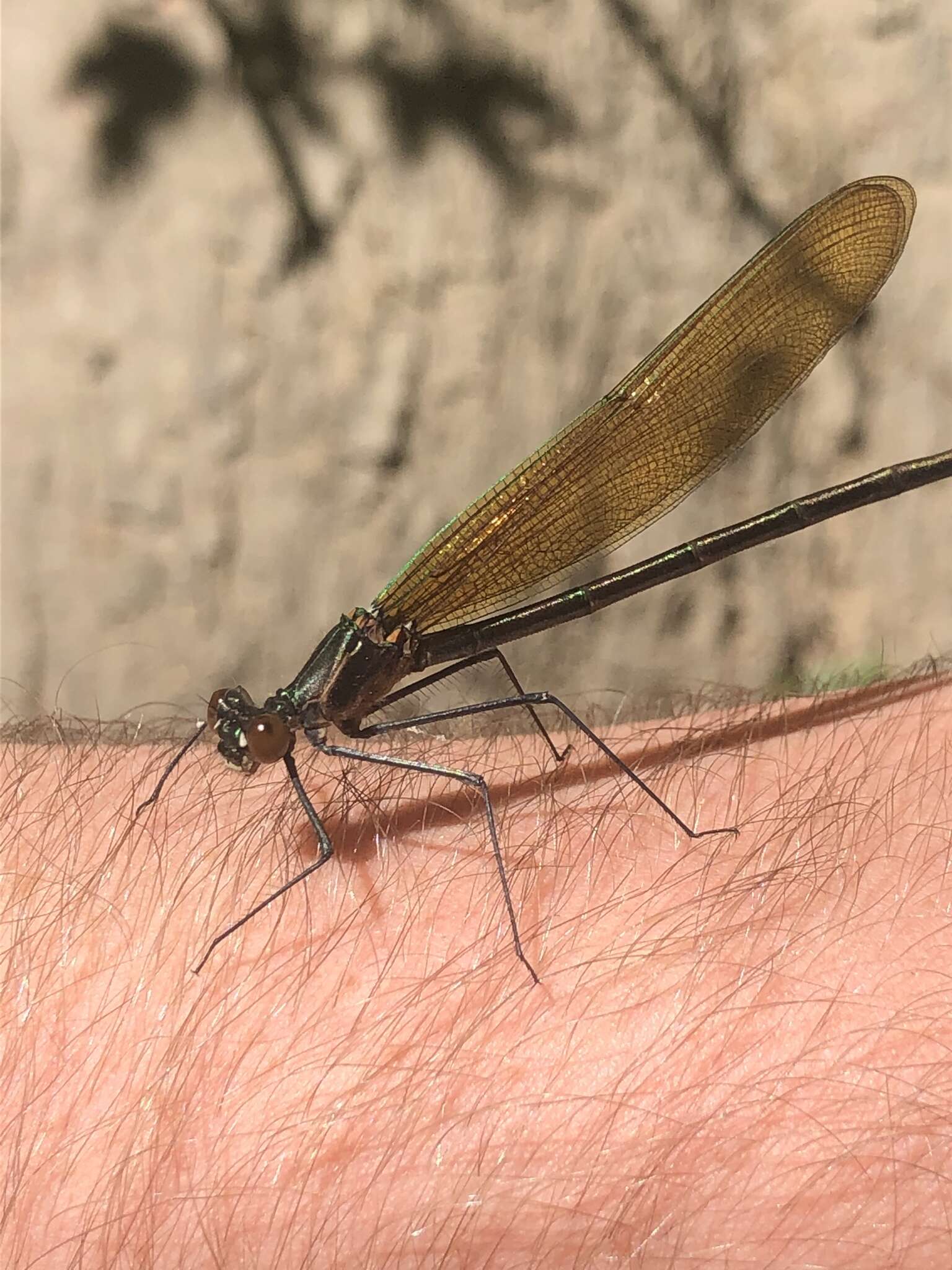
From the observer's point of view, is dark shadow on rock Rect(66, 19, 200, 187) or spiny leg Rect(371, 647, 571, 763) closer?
spiny leg Rect(371, 647, 571, 763)

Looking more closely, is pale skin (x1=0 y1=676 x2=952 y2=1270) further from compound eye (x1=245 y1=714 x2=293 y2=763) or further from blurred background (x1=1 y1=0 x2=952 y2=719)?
blurred background (x1=1 y1=0 x2=952 y2=719)

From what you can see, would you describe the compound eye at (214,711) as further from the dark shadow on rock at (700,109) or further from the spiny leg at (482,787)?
the dark shadow on rock at (700,109)

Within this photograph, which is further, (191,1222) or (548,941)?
(548,941)

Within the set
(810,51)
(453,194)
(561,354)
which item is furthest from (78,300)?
(810,51)

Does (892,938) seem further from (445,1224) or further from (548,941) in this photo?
(445,1224)

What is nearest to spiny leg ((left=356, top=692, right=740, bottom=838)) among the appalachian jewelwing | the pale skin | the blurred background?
the pale skin

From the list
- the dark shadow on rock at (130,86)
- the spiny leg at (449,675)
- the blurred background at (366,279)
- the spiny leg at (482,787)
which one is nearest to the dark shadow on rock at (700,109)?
the blurred background at (366,279)

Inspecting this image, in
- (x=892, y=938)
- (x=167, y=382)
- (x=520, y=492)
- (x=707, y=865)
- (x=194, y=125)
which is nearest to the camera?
(x=892, y=938)
